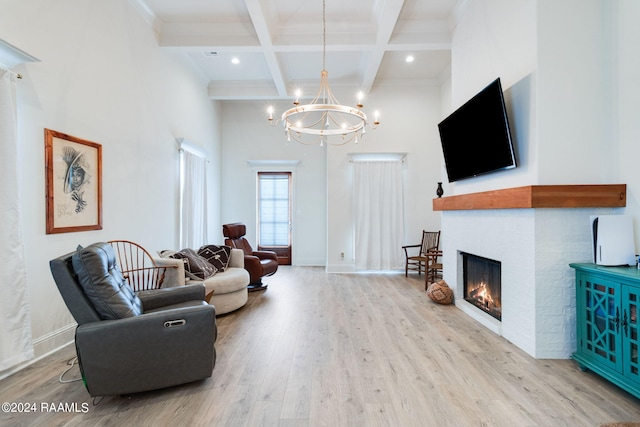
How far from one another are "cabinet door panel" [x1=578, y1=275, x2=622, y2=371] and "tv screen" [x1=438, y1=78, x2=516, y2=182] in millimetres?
1135

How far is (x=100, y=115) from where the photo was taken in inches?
127

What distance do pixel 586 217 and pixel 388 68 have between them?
405 cm

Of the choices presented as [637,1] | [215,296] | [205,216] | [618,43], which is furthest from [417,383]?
[205,216]

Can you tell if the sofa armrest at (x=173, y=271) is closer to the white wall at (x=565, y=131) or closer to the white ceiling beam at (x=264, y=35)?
the white ceiling beam at (x=264, y=35)

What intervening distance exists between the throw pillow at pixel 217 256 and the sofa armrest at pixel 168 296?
1406 mm

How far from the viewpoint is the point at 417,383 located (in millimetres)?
2180

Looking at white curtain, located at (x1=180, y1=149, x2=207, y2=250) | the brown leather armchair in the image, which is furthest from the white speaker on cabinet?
white curtain, located at (x1=180, y1=149, x2=207, y2=250)

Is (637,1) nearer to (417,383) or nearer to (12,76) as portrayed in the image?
(417,383)

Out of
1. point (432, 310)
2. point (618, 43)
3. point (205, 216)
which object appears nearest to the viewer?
point (618, 43)

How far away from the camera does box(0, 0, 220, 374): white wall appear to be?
2.51m

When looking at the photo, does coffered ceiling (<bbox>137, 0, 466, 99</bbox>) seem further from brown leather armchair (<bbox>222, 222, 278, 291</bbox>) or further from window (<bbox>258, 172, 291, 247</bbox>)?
brown leather armchair (<bbox>222, 222, 278, 291</bbox>)

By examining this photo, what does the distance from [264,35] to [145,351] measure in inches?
152

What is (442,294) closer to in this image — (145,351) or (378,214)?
(378,214)

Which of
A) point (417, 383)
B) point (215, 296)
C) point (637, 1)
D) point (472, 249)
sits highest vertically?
point (637, 1)
